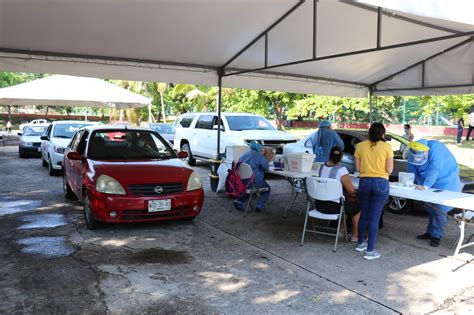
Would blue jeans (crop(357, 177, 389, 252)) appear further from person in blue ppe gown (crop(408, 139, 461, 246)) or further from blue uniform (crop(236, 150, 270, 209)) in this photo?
blue uniform (crop(236, 150, 270, 209))

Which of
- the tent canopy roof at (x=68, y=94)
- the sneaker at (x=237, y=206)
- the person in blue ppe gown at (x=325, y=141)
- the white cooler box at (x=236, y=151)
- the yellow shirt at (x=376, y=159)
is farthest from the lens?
the tent canopy roof at (x=68, y=94)

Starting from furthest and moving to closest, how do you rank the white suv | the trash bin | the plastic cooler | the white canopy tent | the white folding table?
the white suv → the trash bin → the white canopy tent → the plastic cooler → the white folding table

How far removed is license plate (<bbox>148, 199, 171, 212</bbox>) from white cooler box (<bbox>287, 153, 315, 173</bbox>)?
215 cm

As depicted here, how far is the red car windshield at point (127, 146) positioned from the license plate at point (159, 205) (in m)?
1.15

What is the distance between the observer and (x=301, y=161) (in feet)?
21.6

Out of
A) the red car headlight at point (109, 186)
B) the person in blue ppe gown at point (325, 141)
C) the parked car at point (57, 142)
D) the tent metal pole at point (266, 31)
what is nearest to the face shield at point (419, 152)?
the tent metal pole at point (266, 31)

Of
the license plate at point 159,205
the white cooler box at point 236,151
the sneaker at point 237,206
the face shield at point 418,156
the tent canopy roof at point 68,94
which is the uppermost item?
the tent canopy roof at point 68,94

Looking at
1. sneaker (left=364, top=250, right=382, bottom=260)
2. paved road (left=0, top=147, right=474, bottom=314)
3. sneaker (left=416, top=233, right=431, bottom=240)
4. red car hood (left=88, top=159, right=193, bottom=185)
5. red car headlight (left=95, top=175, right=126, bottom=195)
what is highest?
red car hood (left=88, top=159, right=193, bottom=185)

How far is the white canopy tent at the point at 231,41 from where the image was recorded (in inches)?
239

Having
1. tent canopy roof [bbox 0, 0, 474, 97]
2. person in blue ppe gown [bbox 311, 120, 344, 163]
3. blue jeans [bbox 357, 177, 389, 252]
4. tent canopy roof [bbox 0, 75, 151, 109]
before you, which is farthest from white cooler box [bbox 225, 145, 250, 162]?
tent canopy roof [bbox 0, 75, 151, 109]

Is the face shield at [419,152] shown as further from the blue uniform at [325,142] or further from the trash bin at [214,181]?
the trash bin at [214,181]

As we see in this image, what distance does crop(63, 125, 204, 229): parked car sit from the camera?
5.61 metres

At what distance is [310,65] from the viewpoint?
9.27 meters

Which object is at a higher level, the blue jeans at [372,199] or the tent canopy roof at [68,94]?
the tent canopy roof at [68,94]
